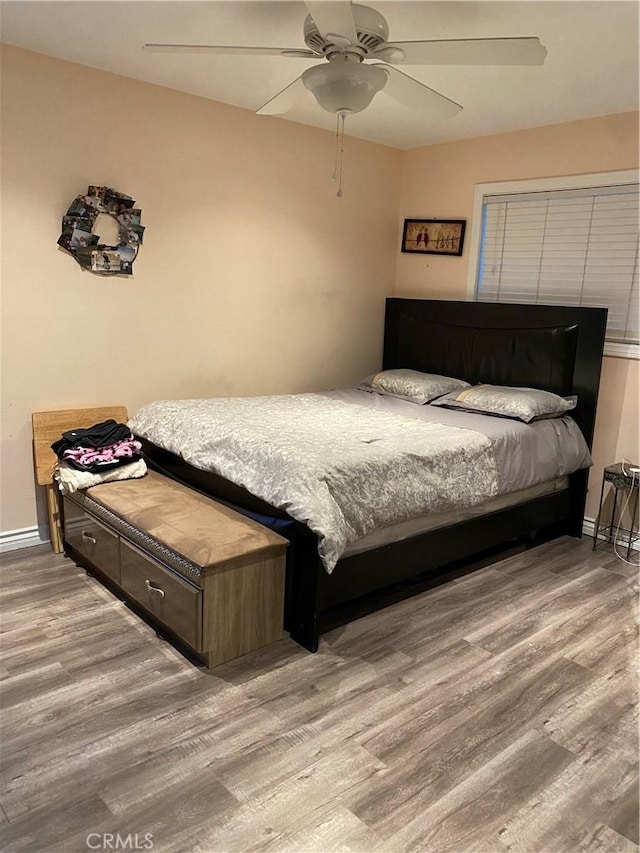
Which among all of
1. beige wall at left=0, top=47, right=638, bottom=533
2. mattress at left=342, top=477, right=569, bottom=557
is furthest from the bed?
beige wall at left=0, top=47, right=638, bottom=533

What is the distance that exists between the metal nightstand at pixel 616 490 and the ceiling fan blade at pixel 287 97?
2.48 metres

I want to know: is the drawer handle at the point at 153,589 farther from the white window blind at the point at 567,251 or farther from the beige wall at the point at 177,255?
the white window blind at the point at 567,251

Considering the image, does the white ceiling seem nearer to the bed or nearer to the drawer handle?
the bed

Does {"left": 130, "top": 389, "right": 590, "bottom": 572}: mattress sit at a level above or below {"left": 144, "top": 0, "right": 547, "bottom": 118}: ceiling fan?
below

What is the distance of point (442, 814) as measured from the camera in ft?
5.67

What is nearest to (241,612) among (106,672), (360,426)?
(106,672)

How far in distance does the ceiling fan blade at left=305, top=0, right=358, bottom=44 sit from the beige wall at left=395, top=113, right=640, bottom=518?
2212 millimetres

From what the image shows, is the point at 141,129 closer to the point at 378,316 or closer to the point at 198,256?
the point at 198,256

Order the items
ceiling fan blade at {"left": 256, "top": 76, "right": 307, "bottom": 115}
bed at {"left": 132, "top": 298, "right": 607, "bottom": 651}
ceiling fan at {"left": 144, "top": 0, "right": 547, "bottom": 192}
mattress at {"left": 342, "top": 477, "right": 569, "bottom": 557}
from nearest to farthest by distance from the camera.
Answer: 1. ceiling fan at {"left": 144, "top": 0, "right": 547, "bottom": 192}
2. ceiling fan blade at {"left": 256, "top": 76, "right": 307, "bottom": 115}
3. bed at {"left": 132, "top": 298, "right": 607, "bottom": 651}
4. mattress at {"left": 342, "top": 477, "right": 569, "bottom": 557}

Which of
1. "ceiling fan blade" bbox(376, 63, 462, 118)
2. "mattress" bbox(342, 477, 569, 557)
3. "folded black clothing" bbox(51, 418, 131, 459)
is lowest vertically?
"mattress" bbox(342, 477, 569, 557)

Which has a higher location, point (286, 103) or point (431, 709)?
point (286, 103)

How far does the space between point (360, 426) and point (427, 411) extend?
0.64 metres

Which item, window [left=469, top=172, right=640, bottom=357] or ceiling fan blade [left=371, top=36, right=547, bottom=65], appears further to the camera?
window [left=469, top=172, right=640, bottom=357]

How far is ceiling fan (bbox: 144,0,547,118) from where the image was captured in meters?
1.89
